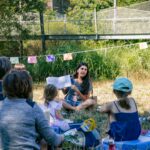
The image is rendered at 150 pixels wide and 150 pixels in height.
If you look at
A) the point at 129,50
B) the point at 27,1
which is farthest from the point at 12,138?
the point at 27,1

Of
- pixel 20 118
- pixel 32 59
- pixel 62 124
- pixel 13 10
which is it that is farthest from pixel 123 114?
pixel 13 10

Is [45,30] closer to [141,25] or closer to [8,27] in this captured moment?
[8,27]

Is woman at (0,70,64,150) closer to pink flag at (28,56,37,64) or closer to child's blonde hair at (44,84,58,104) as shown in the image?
child's blonde hair at (44,84,58,104)

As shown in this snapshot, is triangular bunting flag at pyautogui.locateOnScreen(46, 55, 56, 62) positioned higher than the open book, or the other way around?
the open book

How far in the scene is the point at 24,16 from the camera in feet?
48.1

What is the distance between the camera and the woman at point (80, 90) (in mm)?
7086

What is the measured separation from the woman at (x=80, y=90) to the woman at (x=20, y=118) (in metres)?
4.16

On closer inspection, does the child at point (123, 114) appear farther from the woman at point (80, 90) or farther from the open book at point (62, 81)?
the woman at point (80, 90)

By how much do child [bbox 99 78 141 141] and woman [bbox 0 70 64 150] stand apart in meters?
1.57

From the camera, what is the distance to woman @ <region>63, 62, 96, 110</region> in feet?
23.2

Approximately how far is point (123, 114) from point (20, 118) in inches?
68.0

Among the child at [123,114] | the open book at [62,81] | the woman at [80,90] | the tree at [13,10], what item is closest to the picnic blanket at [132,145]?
the child at [123,114]

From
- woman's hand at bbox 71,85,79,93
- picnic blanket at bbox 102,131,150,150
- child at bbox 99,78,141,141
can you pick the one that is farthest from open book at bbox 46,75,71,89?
picnic blanket at bbox 102,131,150,150

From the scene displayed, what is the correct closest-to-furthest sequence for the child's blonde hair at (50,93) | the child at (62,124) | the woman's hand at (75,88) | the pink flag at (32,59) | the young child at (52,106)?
the child at (62,124) < the young child at (52,106) < the child's blonde hair at (50,93) < the woman's hand at (75,88) < the pink flag at (32,59)
